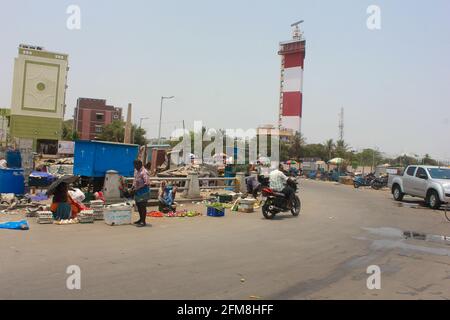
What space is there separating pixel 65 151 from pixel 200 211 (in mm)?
52275

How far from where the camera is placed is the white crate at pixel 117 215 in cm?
1173

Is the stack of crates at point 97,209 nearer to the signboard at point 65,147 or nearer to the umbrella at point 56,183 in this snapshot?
the umbrella at point 56,183

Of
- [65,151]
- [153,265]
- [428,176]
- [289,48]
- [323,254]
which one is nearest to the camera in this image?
[153,265]

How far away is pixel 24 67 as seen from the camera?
67.4 m

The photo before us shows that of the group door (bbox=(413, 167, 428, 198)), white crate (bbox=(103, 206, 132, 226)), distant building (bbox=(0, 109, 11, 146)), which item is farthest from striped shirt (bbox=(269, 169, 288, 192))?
distant building (bbox=(0, 109, 11, 146))

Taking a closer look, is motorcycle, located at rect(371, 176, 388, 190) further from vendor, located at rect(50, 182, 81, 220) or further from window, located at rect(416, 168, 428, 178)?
vendor, located at rect(50, 182, 81, 220)

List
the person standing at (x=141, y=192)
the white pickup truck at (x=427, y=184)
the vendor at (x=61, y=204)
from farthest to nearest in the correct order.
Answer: the white pickup truck at (x=427, y=184), the person standing at (x=141, y=192), the vendor at (x=61, y=204)

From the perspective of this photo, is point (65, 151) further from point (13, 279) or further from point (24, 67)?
point (13, 279)

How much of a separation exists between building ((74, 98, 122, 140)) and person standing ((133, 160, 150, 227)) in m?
111

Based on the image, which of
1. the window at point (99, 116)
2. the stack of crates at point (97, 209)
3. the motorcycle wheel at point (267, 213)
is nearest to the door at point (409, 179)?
the motorcycle wheel at point (267, 213)

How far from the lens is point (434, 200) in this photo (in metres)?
19.8

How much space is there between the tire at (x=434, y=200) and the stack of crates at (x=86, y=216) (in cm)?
1493

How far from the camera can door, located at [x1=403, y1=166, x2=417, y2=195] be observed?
72.8 feet
